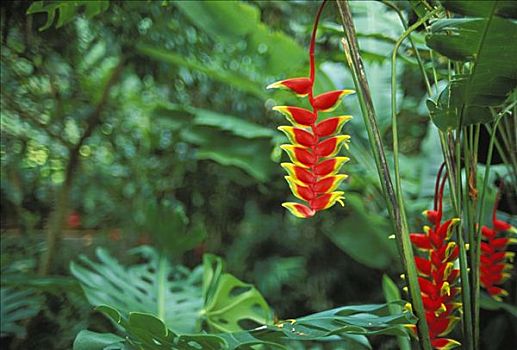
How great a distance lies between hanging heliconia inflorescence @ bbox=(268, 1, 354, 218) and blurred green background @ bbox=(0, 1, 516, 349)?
21.3 inches

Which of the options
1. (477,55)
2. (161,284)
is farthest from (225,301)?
(477,55)

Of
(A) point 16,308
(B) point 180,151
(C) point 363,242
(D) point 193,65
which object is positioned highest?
(D) point 193,65

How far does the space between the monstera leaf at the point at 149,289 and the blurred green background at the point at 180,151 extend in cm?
6

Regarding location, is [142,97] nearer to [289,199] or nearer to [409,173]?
[289,199]

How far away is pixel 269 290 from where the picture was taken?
1.96 meters

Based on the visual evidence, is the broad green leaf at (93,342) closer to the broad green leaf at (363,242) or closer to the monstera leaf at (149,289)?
the monstera leaf at (149,289)

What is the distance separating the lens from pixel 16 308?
4.66ft

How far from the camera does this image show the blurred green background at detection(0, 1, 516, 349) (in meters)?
1.51

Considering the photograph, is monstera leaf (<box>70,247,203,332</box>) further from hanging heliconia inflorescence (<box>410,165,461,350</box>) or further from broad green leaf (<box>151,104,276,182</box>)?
hanging heliconia inflorescence (<box>410,165,461,350</box>)

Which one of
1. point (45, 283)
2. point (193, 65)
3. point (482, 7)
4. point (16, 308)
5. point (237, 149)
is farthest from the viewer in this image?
point (237, 149)

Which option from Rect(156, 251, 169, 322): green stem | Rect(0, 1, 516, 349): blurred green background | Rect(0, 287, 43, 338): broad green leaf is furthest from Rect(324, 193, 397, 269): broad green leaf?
Rect(0, 287, 43, 338): broad green leaf

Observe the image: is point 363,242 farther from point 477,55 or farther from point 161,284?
point 477,55

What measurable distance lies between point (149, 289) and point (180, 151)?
68cm

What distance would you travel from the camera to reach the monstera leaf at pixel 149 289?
4.26 feet
